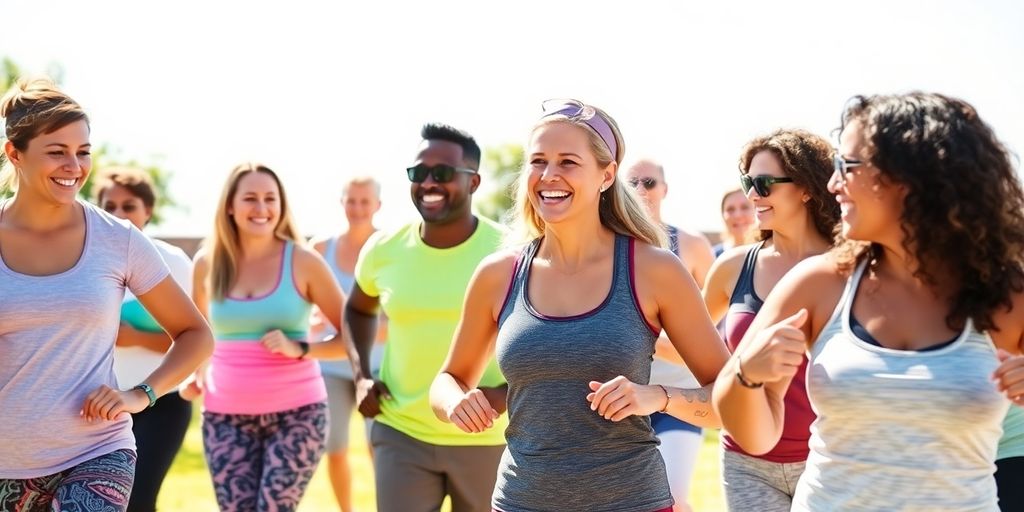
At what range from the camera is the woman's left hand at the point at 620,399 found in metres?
3.71

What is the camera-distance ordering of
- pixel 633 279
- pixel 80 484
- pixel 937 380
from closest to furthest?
pixel 937 380, pixel 633 279, pixel 80 484

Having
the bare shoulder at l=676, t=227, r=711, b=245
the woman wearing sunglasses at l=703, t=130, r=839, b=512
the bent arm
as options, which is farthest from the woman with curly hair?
the bare shoulder at l=676, t=227, r=711, b=245

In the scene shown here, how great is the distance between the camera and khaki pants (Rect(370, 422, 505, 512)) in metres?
5.63

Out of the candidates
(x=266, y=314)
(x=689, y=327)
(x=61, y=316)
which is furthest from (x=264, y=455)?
(x=689, y=327)

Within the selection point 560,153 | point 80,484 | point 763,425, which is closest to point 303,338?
point 80,484

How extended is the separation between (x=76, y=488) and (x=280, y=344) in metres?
2.44

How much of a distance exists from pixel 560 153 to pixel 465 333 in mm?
A: 716

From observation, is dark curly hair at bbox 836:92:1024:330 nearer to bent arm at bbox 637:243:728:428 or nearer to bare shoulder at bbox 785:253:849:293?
bare shoulder at bbox 785:253:849:293

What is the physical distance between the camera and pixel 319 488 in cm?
1148

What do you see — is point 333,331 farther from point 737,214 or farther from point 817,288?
point 817,288

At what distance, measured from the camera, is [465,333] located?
436 centimetres

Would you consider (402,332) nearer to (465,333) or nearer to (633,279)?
(465,333)

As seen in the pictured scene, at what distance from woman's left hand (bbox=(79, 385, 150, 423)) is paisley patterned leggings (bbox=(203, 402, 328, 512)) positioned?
6.82 ft

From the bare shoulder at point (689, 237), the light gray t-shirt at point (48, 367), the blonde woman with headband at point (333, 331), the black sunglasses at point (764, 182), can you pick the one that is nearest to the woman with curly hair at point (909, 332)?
the black sunglasses at point (764, 182)
